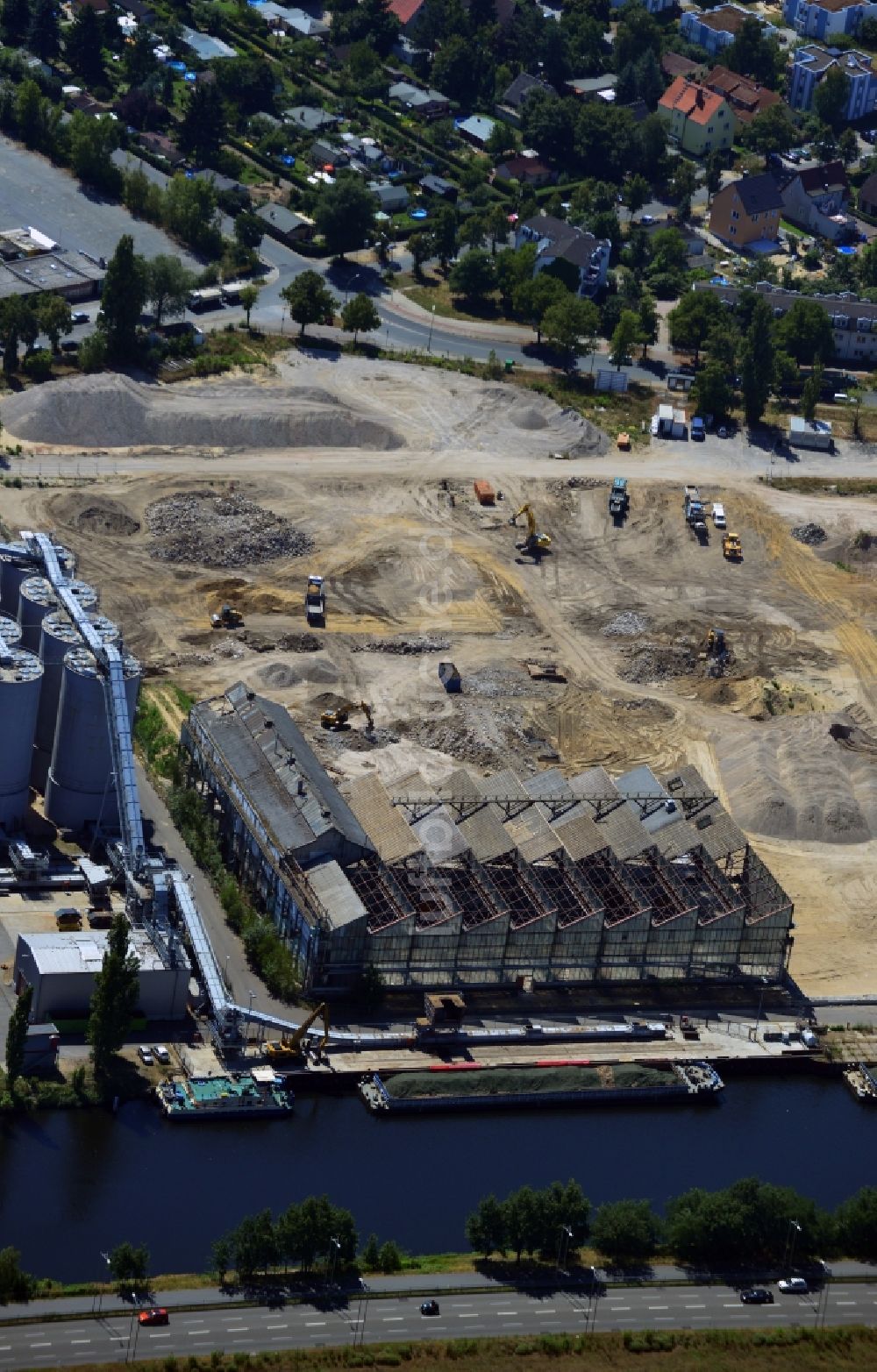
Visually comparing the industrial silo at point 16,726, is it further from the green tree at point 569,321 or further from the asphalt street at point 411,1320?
the green tree at point 569,321

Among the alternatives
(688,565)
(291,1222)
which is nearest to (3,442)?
(688,565)

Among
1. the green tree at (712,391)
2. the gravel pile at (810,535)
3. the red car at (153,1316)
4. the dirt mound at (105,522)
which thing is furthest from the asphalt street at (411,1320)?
the green tree at (712,391)

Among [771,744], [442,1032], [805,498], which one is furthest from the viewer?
[805,498]

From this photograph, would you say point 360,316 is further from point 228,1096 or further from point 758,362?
point 228,1096

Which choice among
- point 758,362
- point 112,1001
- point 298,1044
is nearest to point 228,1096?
Result: point 298,1044

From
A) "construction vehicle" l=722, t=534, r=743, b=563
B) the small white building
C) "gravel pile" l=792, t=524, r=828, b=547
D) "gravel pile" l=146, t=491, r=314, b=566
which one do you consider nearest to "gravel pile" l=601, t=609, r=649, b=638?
"construction vehicle" l=722, t=534, r=743, b=563

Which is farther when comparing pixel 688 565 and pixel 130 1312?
pixel 688 565

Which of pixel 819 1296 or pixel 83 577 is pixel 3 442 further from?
pixel 819 1296
